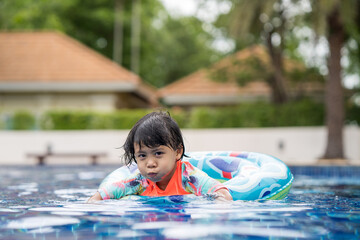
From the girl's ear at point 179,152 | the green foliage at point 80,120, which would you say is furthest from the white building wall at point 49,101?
the girl's ear at point 179,152

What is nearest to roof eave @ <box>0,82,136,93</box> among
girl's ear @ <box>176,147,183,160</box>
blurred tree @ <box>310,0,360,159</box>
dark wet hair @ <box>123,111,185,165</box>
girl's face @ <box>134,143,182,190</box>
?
blurred tree @ <box>310,0,360,159</box>

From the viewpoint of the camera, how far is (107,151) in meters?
19.5

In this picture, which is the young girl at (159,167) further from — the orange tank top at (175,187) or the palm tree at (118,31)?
the palm tree at (118,31)

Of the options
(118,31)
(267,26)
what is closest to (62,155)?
(267,26)

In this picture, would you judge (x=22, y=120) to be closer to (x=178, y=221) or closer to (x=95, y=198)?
(x=95, y=198)

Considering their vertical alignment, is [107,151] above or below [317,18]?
below

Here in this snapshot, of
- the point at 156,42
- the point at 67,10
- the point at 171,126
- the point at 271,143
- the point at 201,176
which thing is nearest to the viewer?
the point at 171,126

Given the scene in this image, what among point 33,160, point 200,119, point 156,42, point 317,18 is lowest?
point 33,160

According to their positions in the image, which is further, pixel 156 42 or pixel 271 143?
pixel 156 42

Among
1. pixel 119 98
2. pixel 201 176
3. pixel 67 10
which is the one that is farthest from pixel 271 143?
pixel 67 10

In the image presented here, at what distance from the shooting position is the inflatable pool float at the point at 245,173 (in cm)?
523

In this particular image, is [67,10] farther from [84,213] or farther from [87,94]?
[84,213]

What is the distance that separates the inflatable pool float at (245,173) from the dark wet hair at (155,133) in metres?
0.85

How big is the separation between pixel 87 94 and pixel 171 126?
18864mm
